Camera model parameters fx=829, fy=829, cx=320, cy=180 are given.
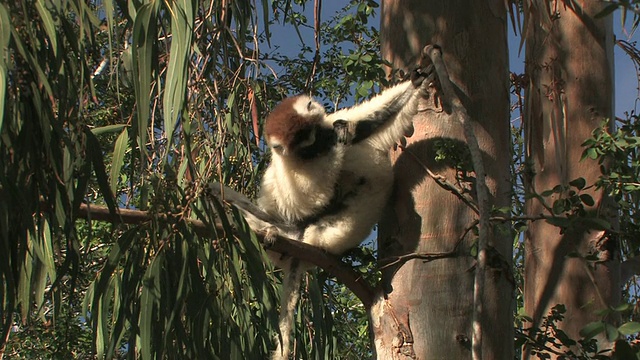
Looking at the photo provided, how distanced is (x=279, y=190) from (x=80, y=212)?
134 cm

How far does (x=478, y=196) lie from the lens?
240 cm

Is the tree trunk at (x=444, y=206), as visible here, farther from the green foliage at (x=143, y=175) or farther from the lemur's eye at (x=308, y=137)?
the lemur's eye at (x=308, y=137)

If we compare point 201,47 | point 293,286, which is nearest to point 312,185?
point 293,286

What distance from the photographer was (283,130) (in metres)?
3.49

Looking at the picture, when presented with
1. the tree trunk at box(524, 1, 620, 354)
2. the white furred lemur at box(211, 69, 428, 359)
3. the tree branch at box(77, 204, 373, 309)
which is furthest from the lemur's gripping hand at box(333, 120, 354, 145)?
the tree trunk at box(524, 1, 620, 354)

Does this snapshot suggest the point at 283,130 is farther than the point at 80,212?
Yes

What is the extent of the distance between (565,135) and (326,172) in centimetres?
131

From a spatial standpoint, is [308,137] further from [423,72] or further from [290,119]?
[423,72]

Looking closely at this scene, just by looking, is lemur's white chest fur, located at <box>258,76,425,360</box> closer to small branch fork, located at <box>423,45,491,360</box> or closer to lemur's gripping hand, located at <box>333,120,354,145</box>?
lemur's gripping hand, located at <box>333,120,354,145</box>

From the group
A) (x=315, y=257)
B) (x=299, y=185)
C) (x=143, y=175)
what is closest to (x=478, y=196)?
(x=315, y=257)

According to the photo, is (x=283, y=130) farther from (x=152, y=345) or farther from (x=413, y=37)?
(x=152, y=345)

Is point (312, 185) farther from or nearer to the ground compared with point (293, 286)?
farther from the ground

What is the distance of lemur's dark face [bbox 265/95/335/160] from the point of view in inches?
137

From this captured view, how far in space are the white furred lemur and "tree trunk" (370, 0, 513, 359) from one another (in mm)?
280
